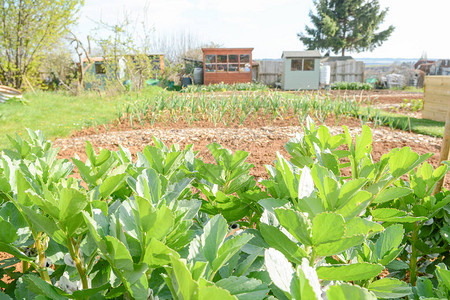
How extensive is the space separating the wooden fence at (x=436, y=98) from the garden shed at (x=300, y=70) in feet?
47.9

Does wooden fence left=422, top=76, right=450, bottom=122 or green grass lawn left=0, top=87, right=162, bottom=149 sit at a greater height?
wooden fence left=422, top=76, right=450, bottom=122

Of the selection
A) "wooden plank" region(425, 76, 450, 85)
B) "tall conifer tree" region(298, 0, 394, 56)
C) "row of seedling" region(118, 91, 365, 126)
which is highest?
"tall conifer tree" region(298, 0, 394, 56)

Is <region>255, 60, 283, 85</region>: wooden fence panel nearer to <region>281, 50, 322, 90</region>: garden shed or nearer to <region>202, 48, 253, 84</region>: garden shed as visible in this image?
<region>281, 50, 322, 90</region>: garden shed

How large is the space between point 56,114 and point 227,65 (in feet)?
52.8

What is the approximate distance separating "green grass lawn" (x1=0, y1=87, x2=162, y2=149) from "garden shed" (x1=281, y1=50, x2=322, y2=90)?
14.4 metres

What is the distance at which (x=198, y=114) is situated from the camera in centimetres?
777

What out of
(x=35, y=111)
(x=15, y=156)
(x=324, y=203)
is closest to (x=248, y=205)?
(x=324, y=203)

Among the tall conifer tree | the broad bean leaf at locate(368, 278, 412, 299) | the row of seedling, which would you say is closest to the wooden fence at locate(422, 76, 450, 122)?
the row of seedling

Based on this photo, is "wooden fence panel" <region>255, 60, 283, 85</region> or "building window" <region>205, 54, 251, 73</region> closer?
"building window" <region>205, 54, 251, 73</region>

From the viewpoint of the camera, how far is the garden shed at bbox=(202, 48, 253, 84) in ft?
78.0

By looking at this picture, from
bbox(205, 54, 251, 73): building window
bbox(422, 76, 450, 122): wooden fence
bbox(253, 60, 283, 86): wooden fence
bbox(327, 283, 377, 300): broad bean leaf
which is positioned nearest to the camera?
bbox(327, 283, 377, 300): broad bean leaf

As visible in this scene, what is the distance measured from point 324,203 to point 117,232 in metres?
0.33

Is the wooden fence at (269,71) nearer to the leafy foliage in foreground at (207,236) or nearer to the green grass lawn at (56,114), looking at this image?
the green grass lawn at (56,114)

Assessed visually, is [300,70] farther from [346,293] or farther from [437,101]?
[346,293]
